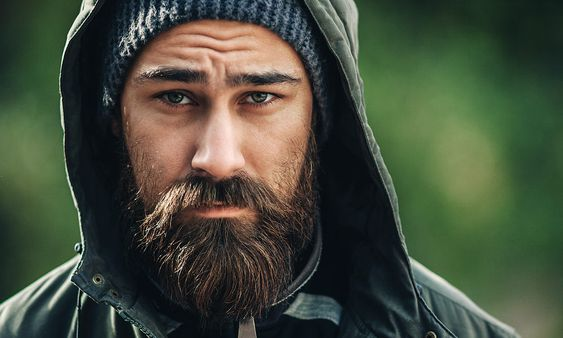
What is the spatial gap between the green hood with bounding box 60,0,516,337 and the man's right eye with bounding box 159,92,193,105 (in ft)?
1.05

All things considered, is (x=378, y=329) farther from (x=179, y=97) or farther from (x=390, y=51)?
(x=390, y=51)

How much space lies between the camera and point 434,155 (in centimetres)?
533

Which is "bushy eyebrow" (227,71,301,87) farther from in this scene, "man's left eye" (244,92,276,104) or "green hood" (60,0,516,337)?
"green hood" (60,0,516,337)

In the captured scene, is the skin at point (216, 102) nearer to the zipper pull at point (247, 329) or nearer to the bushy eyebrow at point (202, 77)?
the bushy eyebrow at point (202, 77)

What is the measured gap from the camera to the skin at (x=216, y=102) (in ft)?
7.89

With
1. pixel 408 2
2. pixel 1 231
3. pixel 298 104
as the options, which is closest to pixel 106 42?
pixel 298 104

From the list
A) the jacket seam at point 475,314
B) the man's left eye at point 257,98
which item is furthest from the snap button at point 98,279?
the jacket seam at point 475,314

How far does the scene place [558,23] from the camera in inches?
230

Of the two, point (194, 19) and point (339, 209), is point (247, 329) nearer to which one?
point (339, 209)

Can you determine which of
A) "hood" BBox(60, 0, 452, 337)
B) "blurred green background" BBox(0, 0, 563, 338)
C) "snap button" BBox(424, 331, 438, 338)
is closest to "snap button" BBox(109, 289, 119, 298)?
"hood" BBox(60, 0, 452, 337)

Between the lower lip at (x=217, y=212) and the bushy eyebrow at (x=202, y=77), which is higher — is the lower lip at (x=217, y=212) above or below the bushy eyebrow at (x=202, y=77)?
below

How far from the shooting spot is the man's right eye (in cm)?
248

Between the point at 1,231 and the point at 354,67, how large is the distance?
3415mm

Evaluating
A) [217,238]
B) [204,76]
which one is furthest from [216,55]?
[217,238]
